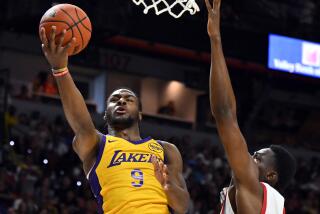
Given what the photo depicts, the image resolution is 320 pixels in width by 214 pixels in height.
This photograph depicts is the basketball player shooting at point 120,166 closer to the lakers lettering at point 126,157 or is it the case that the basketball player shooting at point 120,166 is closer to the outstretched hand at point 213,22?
the lakers lettering at point 126,157

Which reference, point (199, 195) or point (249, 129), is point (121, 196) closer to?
point (199, 195)

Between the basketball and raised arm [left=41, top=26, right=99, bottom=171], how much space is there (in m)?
0.06

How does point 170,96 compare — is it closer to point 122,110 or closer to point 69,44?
point 122,110

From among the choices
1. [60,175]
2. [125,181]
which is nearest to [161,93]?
[60,175]

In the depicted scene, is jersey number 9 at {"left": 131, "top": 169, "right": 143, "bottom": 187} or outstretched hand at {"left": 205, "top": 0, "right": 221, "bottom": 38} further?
jersey number 9 at {"left": 131, "top": 169, "right": 143, "bottom": 187}

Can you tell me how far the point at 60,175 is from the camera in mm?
13766

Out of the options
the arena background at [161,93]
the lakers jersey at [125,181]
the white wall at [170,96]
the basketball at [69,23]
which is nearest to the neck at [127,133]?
the lakers jersey at [125,181]

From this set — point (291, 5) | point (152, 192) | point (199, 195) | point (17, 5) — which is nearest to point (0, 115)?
point (17, 5)

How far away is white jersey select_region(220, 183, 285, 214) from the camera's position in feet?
14.1

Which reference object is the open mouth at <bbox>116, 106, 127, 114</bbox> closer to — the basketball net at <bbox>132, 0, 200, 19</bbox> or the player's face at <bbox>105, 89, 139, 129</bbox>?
the player's face at <bbox>105, 89, 139, 129</bbox>

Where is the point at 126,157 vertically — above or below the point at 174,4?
below

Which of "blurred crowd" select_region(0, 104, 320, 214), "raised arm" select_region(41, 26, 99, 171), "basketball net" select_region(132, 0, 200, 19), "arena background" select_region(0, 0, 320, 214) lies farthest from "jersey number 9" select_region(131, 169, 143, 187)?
"arena background" select_region(0, 0, 320, 214)

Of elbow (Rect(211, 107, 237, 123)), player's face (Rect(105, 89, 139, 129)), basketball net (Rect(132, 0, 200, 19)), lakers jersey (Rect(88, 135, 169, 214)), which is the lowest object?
lakers jersey (Rect(88, 135, 169, 214))

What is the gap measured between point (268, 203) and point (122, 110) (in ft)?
5.22
